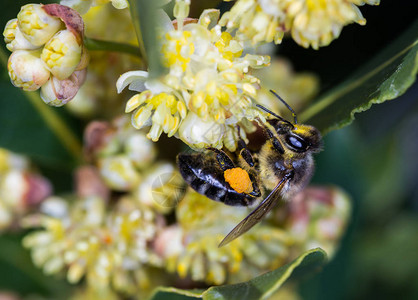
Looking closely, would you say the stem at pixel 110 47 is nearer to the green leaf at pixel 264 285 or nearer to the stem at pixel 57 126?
the stem at pixel 57 126

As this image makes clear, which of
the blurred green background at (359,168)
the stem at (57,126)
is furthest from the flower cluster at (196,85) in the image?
the stem at (57,126)

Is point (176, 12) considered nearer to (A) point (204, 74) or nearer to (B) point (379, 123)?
(A) point (204, 74)

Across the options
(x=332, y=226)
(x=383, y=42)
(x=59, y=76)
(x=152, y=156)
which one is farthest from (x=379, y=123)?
(x=59, y=76)

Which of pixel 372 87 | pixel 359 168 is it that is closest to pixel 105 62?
pixel 372 87

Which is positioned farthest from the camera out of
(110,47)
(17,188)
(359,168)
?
(359,168)

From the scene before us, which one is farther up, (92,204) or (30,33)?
(30,33)

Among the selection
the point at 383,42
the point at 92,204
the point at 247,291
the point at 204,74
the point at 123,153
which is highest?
the point at 204,74

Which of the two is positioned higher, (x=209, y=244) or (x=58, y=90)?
(x=58, y=90)

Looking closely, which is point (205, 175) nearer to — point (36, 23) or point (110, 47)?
point (110, 47)
